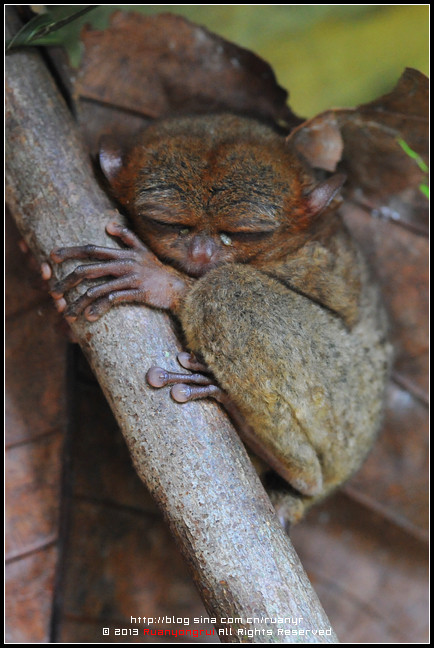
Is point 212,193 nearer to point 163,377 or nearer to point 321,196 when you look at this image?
point 321,196

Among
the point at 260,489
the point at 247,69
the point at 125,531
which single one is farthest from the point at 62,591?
the point at 247,69

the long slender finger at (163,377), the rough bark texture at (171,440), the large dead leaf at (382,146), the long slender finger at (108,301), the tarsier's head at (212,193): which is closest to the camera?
the rough bark texture at (171,440)

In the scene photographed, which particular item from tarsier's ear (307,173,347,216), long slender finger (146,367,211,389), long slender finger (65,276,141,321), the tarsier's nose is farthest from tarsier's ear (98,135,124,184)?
long slender finger (146,367,211,389)

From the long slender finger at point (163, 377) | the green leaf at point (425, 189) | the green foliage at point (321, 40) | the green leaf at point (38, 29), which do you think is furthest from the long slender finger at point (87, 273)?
the green leaf at point (425, 189)

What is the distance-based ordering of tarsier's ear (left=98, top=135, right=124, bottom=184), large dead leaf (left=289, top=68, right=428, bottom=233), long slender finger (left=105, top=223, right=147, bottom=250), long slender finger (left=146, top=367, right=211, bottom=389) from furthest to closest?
large dead leaf (left=289, top=68, right=428, bottom=233), tarsier's ear (left=98, top=135, right=124, bottom=184), long slender finger (left=105, top=223, right=147, bottom=250), long slender finger (left=146, top=367, right=211, bottom=389)

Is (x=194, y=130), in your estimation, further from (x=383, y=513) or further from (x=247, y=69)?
(x=383, y=513)

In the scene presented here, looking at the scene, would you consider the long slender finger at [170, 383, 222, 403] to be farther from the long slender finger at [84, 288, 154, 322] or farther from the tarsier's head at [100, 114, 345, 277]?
the tarsier's head at [100, 114, 345, 277]

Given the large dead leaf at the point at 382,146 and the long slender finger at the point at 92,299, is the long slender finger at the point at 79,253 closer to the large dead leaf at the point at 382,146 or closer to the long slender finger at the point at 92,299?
the long slender finger at the point at 92,299
